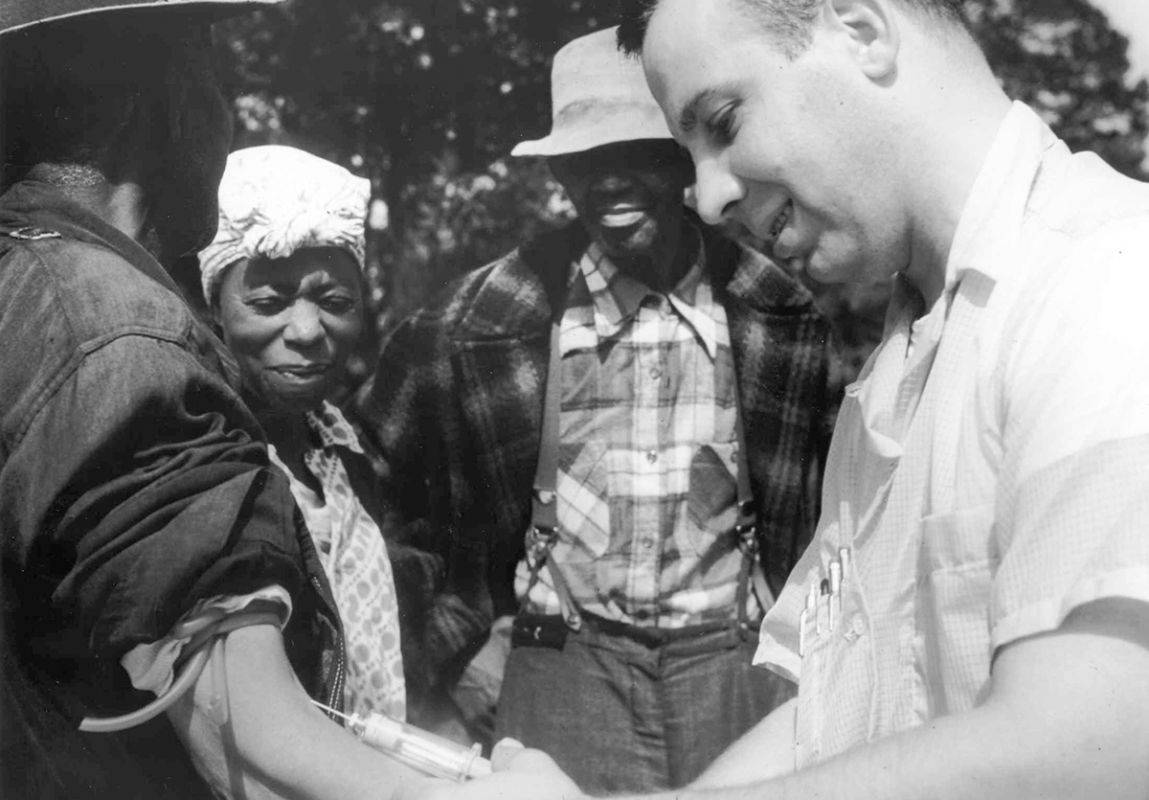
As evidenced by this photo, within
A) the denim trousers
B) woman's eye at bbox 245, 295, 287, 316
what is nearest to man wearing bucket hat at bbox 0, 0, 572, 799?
woman's eye at bbox 245, 295, 287, 316

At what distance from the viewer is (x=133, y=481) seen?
2.00 m

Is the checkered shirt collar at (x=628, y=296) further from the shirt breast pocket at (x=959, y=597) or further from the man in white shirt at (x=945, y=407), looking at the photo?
the shirt breast pocket at (x=959, y=597)

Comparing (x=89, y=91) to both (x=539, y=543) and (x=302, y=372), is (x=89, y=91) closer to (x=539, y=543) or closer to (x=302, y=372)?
(x=302, y=372)

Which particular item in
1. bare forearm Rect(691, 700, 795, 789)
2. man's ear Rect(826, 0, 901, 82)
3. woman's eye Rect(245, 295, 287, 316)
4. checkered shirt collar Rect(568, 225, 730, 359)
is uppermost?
man's ear Rect(826, 0, 901, 82)

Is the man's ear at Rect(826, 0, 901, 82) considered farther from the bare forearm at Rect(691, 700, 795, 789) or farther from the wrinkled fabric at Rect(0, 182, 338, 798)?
the wrinkled fabric at Rect(0, 182, 338, 798)

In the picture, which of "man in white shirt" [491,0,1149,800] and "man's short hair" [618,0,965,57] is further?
"man's short hair" [618,0,965,57]

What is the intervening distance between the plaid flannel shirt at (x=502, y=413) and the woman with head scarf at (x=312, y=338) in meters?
0.06

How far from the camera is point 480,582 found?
2225mm

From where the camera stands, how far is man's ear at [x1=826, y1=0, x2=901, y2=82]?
4.97ft

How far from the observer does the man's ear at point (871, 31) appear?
1.52 m

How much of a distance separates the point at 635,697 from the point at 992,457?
3.42 feet

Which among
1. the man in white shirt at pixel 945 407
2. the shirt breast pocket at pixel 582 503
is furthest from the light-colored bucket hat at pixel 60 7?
the shirt breast pocket at pixel 582 503

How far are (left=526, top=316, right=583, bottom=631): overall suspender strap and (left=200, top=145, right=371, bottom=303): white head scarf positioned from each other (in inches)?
15.8

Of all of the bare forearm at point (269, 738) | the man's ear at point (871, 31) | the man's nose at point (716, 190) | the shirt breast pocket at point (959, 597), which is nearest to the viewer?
the shirt breast pocket at point (959, 597)
